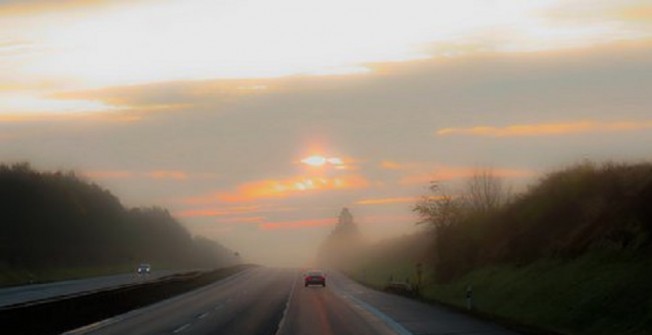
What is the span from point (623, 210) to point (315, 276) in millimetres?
43410

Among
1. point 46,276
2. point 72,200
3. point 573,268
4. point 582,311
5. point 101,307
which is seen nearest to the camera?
point 582,311

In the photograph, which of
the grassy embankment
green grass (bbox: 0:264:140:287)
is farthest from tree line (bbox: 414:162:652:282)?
green grass (bbox: 0:264:140:287)

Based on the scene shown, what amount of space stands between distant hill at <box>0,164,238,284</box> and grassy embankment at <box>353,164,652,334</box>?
54.6 m

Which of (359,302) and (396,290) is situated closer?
(359,302)

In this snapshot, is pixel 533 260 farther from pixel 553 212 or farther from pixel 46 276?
pixel 46 276

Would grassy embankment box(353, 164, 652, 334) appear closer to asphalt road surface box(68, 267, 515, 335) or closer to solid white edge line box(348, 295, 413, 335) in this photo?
asphalt road surface box(68, 267, 515, 335)

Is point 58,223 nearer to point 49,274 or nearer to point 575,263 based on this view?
point 49,274

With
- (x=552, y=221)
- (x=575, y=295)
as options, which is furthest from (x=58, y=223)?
(x=575, y=295)

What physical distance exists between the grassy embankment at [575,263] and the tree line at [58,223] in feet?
183

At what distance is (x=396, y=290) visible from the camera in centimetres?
6644

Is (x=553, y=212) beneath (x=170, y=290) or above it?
above

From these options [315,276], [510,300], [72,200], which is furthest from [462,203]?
[72,200]

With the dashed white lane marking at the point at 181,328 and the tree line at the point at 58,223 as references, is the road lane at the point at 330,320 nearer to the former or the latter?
the dashed white lane marking at the point at 181,328

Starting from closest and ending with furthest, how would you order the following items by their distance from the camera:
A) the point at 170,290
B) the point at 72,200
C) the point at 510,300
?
the point at 510,300 → the point at 170,290 → the point at 72,200
